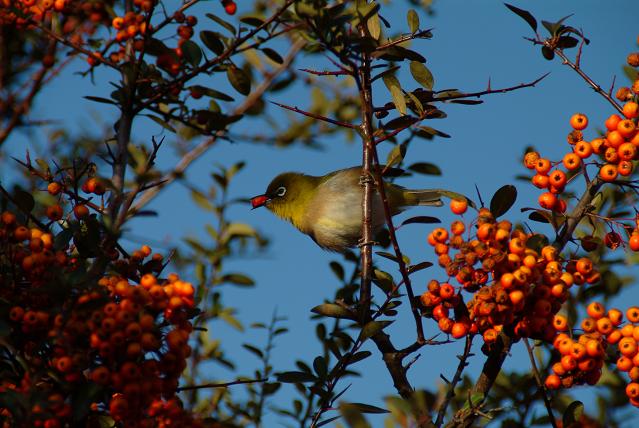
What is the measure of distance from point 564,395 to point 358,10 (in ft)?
7.40

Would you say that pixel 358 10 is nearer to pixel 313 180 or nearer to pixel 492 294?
pixel 492 294

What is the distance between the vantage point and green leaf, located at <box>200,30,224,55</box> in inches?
146

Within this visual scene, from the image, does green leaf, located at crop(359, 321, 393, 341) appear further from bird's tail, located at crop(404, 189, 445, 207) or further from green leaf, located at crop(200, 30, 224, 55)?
bird's tail, located at crop(404, 189, 445, 207)

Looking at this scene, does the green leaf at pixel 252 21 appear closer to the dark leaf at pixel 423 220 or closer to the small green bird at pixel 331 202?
the dark leaf at pixel 423 220

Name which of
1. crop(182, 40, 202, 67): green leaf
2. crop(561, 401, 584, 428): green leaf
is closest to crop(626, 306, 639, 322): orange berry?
crop(561, 401, 584, 428): green leaf

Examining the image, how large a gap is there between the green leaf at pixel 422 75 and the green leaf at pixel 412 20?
0.16m

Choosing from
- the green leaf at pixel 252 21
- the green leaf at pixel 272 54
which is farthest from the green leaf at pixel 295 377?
the green leaf at pixel 252 21

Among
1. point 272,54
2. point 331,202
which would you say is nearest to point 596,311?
point 272,54

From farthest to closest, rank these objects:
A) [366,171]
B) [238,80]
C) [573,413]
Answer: [366,171] < [238,80] < [573,413]

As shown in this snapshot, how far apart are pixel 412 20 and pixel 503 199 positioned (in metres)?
0.91

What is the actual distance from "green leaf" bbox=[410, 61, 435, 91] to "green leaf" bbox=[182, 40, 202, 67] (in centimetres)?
103

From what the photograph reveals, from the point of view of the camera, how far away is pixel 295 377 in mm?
3602

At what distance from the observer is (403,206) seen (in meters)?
7.30

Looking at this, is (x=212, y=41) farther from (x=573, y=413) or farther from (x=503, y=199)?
(x=573, y=413)
